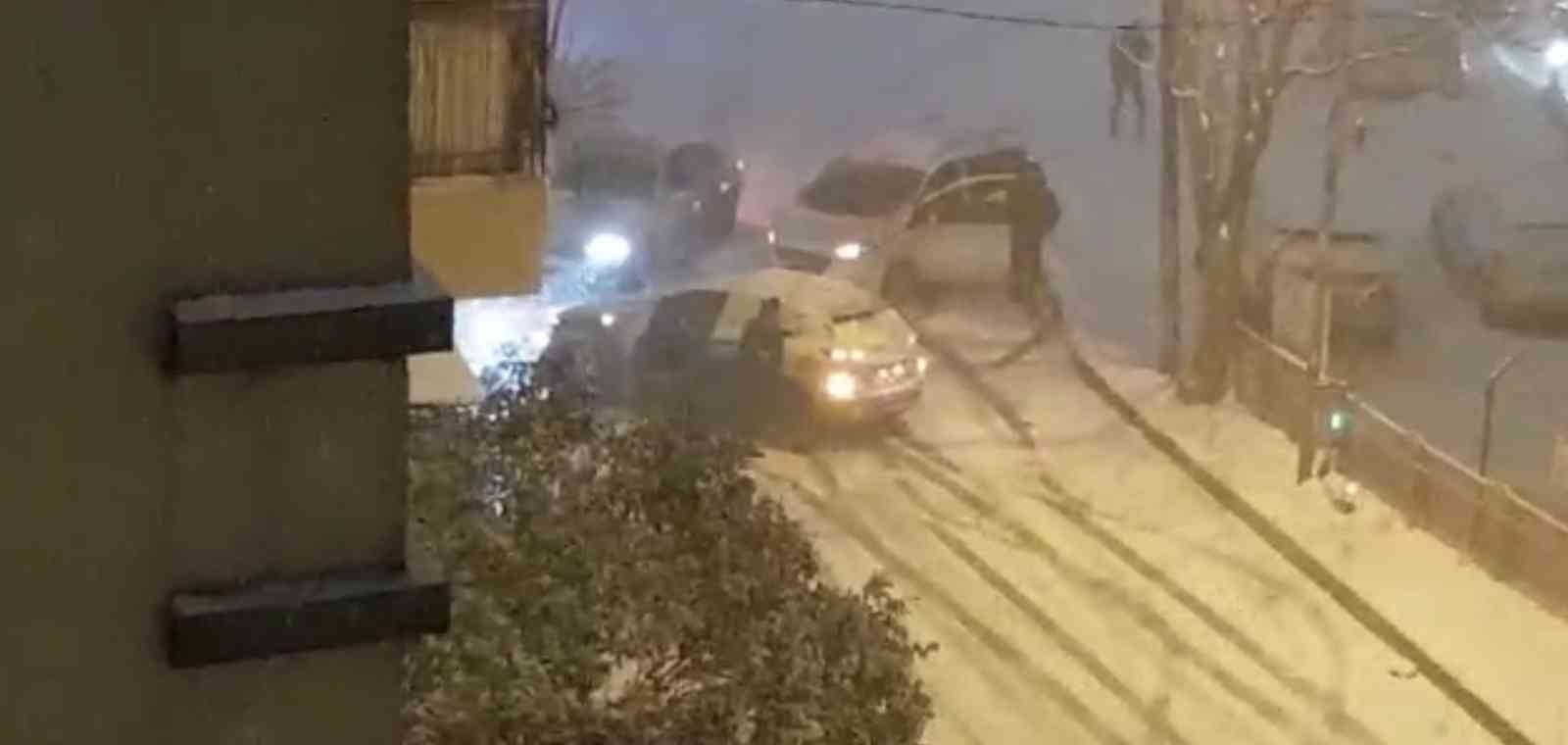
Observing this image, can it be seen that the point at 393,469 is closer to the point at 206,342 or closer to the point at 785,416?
the point at 206,342

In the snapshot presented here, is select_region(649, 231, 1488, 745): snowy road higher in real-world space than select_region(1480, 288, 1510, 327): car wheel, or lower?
lower

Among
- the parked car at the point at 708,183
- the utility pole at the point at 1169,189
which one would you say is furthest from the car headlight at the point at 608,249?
the utility pole at the point at 1169,189

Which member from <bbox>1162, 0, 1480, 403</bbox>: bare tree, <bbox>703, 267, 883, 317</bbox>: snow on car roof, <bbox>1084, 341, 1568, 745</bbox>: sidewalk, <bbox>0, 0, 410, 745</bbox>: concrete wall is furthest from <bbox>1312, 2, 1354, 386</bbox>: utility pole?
<bbox>0, 0, 410, 745</bbox>: concrete wall

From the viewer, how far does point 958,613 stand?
16.1 feet

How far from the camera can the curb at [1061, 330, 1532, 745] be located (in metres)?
4.65

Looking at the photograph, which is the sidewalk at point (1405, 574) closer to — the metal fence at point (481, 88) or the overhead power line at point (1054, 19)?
the overhead power line at point (1054, 19)

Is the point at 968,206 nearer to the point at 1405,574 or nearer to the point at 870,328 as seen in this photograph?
the point at 870,328

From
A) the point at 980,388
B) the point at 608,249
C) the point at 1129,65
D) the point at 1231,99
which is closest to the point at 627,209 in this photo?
the point at 608,249

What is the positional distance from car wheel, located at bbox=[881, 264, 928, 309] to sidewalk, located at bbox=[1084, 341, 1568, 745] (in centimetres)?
52

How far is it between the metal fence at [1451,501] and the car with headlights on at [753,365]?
0.91 meters

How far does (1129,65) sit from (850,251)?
83 cm

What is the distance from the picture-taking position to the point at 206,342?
1135mm

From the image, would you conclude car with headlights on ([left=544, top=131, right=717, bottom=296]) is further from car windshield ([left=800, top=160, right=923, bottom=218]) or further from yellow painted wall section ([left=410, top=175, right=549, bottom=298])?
yellow painted wall section ([left=410, top=175, right=549, bottom=298])

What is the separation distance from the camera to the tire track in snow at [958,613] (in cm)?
457
